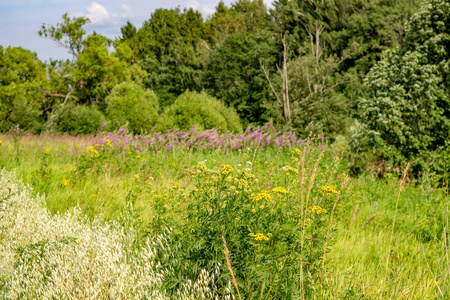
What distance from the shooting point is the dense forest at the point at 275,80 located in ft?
25.0

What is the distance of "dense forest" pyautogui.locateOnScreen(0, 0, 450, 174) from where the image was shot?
763 cm

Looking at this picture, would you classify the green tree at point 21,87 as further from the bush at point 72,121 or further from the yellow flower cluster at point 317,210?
the yellow flower cluster at point 317,210

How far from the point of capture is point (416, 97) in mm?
7605

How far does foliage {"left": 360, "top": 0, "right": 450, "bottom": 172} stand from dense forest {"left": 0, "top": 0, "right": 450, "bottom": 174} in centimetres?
3

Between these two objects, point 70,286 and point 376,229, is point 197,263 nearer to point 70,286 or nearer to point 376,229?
point 70,286

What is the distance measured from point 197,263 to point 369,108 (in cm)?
685

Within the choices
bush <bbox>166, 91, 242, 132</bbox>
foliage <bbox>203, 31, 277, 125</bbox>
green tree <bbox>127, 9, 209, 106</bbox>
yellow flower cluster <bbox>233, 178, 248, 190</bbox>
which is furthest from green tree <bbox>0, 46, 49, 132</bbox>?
yellow flower cluster <bbox>233, 178, 248, 190</bbox>

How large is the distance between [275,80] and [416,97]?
17775mm

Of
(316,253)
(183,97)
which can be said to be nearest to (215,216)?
(316,253)

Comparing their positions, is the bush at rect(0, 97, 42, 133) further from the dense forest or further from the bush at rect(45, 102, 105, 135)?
the bush at rect(45, 102, 105, 135)

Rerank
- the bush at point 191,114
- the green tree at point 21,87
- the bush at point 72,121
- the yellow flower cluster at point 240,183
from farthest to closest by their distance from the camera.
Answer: the green tree at point 21,87
the bush at point 72,121
the bush at point 191,114
the yellow flower cluster at point 240,183

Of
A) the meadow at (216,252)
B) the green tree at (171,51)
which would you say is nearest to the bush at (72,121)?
the green tree at (171,51)

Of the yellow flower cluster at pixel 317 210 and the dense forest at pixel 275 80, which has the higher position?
the dense forest at pixel 275 80

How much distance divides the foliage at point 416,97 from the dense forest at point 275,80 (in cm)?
3
